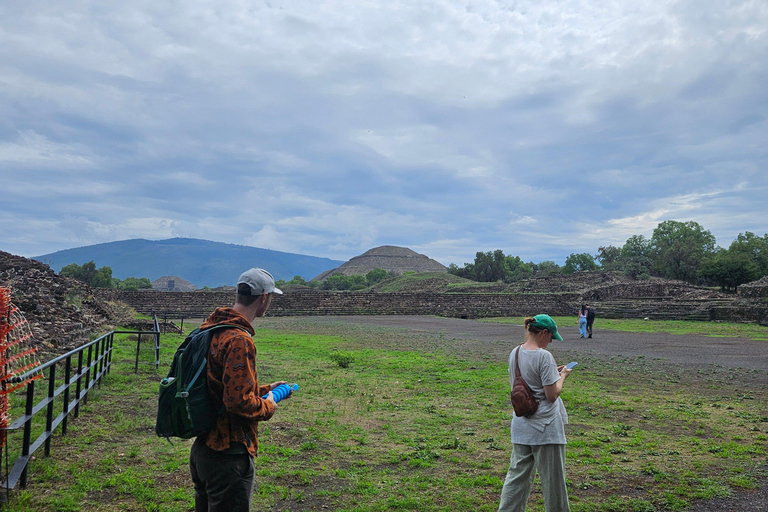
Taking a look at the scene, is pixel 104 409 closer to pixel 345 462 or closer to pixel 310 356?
pixel 345 462

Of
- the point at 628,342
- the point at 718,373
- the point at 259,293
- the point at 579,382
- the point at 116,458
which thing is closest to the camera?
the point at 259,293

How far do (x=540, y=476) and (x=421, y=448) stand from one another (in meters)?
2.79

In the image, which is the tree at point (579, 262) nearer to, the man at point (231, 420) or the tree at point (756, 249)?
the tree at point (756, 249)

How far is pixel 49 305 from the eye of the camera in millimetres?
15219

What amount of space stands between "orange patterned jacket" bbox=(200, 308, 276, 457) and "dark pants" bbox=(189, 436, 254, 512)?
0.06 m

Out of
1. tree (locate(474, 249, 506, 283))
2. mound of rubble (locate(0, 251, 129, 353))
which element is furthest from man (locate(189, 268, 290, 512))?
tree (locate(474, 249, 506, 283))

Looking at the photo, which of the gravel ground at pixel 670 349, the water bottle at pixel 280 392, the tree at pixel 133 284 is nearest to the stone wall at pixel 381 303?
the gravel ground at pixel 670 349

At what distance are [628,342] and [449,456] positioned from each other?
15434 mm

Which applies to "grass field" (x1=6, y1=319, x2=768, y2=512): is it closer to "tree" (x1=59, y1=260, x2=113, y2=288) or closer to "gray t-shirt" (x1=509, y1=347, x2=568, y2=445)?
"gray t-shirt" (x1=509, y1=347, x2=568, y2=445)

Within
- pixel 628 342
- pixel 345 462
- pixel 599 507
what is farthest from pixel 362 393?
pixel 628 342

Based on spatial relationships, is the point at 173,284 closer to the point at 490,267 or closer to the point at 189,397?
the point at 490,267

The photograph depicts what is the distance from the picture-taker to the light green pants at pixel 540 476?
3.47 metres

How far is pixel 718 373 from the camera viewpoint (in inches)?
447

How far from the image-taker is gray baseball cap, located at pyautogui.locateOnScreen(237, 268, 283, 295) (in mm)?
2773
